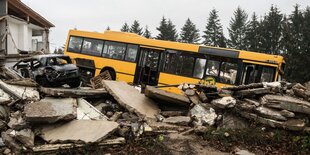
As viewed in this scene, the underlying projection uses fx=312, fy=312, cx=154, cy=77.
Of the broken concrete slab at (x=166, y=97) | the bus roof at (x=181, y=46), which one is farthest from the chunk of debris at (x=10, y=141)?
the bus roof at (x=181, y=46)

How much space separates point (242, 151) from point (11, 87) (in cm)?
796

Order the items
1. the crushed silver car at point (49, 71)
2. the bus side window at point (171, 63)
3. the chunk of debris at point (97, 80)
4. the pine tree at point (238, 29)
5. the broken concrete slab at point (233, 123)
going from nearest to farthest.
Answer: the broken concrete slab at point (233, 123) → the crushed silver car at point (49, 71) → the chunk of debris at point (97, 80) → the bus side window at point (171, 63) → the pine tree at point (238, 29)

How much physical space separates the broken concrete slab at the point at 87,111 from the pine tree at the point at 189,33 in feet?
187

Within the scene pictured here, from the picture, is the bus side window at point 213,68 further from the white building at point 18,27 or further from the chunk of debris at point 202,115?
the white building at point 18,27

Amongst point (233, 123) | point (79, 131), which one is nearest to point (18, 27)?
point (79, 131)

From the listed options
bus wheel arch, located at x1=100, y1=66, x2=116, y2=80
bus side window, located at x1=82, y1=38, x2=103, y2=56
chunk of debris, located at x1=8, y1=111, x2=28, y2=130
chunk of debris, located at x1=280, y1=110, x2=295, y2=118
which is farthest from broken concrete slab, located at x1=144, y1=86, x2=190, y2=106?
bus side window, located at x1=82, y1=38, x2=103, y2=56

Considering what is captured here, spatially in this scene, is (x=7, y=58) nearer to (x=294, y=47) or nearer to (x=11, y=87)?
(x=11, y=87)

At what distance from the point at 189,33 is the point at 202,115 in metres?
57.9

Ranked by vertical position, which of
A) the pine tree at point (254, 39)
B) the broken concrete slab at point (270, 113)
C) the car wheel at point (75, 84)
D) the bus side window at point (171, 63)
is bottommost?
the car wheel at point (75, 84)

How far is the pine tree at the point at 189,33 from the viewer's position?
6681 centimetres

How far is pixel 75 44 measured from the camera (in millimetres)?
18688

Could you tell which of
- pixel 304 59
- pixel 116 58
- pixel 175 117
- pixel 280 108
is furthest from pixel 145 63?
pixel 304 59

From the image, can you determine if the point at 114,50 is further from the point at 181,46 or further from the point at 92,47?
the point at 181,46

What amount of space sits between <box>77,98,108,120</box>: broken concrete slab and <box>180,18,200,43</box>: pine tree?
5690 centimetres
